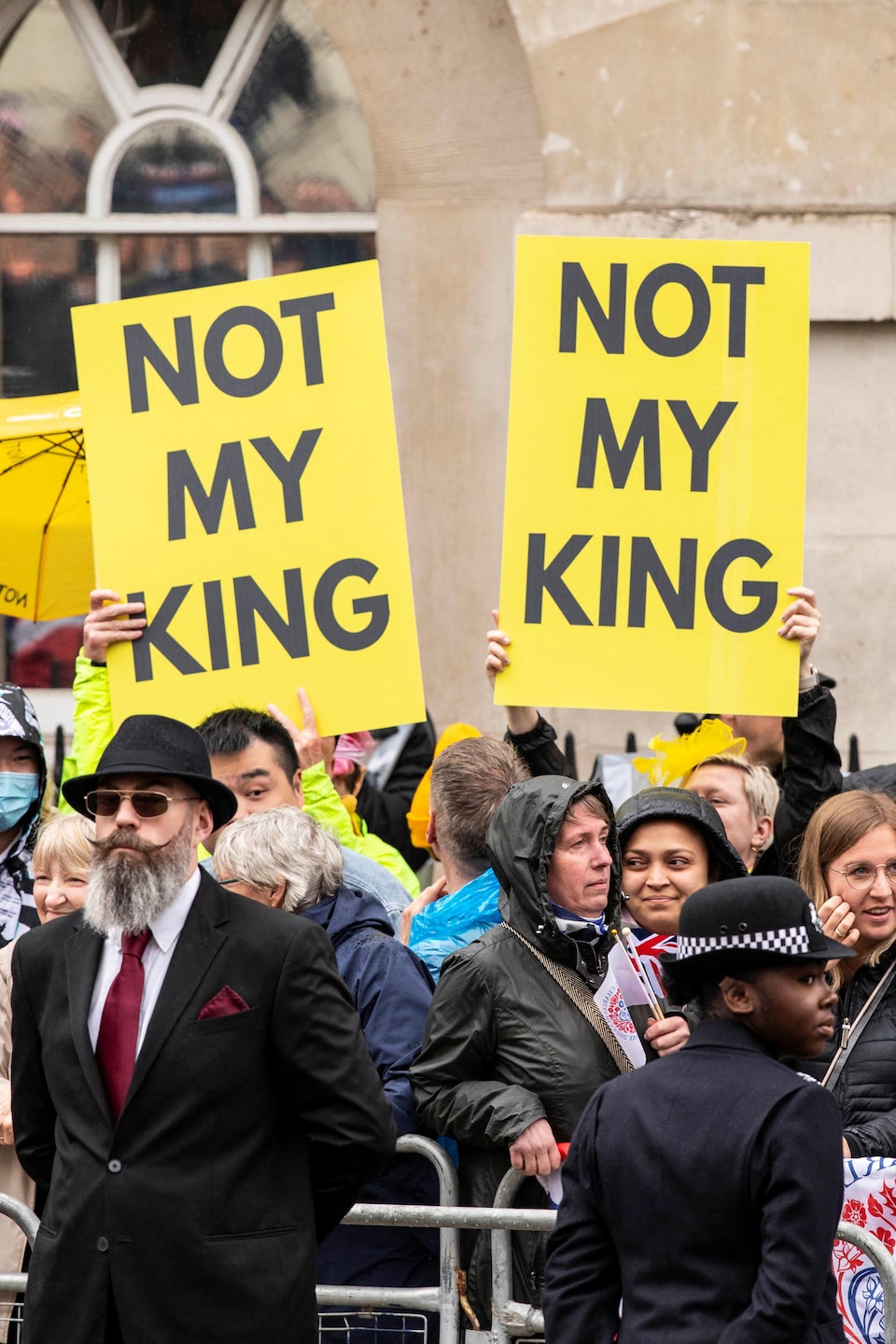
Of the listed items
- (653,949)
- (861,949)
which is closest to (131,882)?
(653,949)

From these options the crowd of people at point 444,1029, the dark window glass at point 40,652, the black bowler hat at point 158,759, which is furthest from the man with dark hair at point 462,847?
the dark window glass at point 40,652

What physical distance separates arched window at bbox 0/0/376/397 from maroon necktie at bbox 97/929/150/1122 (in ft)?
22.0

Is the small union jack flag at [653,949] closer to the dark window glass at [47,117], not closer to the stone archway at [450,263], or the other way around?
the stone archway at [450,263]

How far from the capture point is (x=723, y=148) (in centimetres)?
890

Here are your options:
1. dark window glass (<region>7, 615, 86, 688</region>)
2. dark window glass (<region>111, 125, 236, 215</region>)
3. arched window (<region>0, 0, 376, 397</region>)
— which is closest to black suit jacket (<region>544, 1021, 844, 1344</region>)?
dark window glass (<region>7, 615, 86, 688</region>)

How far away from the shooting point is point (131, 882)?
365 centimetres

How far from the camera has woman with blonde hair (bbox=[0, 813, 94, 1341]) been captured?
478 centimetres

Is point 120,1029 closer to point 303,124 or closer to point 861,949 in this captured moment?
point 861,949

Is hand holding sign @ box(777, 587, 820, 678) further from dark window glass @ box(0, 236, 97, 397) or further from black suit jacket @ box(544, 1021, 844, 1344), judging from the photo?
dark window glass @ box(0, 236, 97, 397)

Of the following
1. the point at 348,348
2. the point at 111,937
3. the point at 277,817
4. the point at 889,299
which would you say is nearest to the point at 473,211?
the point at 889,299

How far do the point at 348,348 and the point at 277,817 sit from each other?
1622mm

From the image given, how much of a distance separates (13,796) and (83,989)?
6.25ft

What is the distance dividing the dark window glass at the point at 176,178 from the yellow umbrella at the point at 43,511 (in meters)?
3.46

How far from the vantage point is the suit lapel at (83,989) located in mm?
3562
